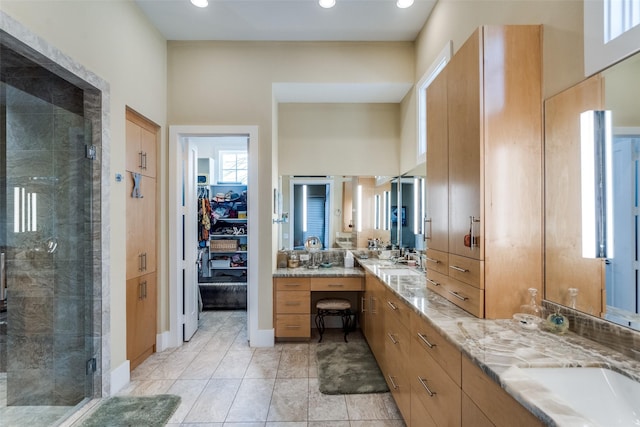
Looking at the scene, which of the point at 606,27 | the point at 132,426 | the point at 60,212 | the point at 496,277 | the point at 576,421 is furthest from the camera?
the point at 60,212

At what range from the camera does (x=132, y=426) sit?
2.03m

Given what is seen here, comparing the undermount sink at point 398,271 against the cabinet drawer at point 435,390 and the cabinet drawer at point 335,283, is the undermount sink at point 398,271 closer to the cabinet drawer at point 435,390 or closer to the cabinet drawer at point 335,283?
the cabinet drawer at point 335,283

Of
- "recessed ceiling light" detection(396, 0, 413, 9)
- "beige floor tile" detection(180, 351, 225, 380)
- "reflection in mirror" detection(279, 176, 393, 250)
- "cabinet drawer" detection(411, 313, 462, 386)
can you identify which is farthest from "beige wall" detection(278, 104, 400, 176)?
"cabinet drawer" detection(411, 313, 462, 386)

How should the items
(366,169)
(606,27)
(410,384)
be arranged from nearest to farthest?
(606,27) → (410,384) → (366,169)

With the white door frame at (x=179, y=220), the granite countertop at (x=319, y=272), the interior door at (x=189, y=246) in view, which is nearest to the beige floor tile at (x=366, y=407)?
the granite countertop at (x=319, y=272)

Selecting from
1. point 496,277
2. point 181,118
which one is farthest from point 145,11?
point 496,277

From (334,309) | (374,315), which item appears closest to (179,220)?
(334,309)

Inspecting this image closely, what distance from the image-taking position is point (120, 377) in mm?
2482

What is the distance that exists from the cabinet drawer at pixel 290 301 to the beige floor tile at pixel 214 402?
0.88m

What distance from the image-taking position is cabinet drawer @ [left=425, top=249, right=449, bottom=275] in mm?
1935

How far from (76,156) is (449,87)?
2731mm

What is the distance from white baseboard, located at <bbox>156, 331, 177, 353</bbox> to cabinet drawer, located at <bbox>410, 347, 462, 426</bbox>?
2.68m

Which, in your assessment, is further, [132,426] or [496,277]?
[132,426]

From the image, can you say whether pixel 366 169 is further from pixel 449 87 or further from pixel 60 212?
pixel 60 212
